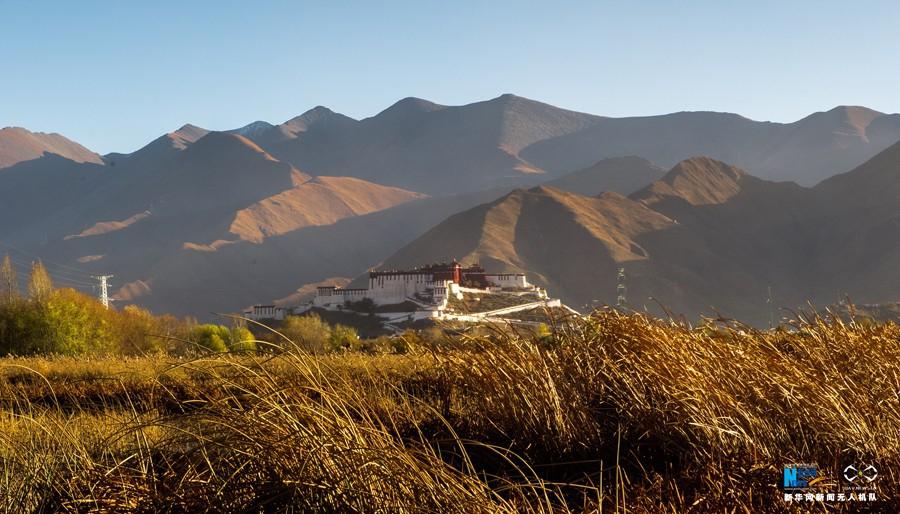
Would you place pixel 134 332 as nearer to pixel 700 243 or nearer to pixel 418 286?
pixel 418 286

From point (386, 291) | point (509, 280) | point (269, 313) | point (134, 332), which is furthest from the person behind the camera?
point (509, 280)

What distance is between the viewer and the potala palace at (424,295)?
86000mm

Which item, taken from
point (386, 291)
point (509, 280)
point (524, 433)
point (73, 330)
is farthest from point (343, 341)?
point (509, 280)

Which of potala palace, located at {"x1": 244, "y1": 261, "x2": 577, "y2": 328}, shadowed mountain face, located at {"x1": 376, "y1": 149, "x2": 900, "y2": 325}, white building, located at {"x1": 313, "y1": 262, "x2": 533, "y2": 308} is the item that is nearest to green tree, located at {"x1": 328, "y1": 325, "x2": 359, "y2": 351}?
potala palace, located at {"x1": 244, "y1": 261, "x2": 577, "y2": 328}

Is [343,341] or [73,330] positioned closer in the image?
[73,330]

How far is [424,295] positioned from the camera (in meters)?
90.2

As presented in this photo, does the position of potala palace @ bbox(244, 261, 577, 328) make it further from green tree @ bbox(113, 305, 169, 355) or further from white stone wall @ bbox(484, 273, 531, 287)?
green tree @ bbox(113, 305, 169, 355)

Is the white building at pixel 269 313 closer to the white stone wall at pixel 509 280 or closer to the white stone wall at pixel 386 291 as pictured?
the white stone wall at pixel 386 291

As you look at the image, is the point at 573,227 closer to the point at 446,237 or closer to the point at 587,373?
the point at 446,237

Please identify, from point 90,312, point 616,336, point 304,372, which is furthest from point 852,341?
point 90,312

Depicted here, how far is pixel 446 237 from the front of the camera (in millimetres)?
150250

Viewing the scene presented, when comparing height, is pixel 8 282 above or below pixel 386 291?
above

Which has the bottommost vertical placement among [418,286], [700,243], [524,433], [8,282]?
[418,286]

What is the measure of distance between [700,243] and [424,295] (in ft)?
268
